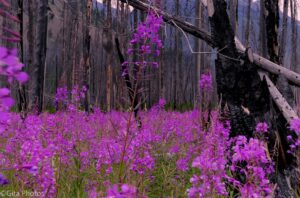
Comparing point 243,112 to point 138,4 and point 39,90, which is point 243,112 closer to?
point 138,4

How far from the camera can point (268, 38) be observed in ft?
15.2

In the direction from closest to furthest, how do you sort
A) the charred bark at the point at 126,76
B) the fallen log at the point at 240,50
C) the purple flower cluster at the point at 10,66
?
the purple flower cluster at the point at 10,66 → the charred bark at the point at 126,76 → the fallen log at the point at 240,50

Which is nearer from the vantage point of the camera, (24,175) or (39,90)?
(24,175)

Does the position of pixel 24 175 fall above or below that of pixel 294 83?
below

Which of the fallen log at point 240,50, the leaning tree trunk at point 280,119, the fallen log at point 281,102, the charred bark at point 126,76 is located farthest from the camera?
the fallen log at point 240,50

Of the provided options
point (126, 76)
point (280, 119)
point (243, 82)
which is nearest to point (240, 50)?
point (243, 82)

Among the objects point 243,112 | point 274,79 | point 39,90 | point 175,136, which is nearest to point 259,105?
point 243,112

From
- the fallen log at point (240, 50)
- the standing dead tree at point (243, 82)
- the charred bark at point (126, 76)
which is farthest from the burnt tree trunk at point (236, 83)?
the charred bark at point (126, 76)

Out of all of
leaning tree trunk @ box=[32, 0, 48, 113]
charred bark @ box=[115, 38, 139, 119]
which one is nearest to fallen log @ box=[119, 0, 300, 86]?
charred bark @ box=[115, 38, 139, 119]

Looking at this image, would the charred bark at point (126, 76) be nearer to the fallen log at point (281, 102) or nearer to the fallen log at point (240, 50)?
the fallen log at point (240, 50)

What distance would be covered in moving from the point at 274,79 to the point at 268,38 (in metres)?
0.49

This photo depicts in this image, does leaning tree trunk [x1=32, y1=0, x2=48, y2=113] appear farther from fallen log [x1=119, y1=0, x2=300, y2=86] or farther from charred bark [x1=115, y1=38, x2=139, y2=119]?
fallen log [x1=119, y1=0, x2=300, y2=86]

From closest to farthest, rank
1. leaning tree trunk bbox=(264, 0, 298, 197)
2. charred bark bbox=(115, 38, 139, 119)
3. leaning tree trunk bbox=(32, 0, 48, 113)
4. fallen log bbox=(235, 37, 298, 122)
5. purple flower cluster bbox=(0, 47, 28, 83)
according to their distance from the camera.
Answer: purple flower cluster bbox=(0, 47, 28, 83)
charred bark bbox=(115, 38, 139, 119)
leaning tree trunk bbox=(264, 0, 298, 197)
fallen log bbox=(235, 37, 298, 122)
leaning tree trunk bbox=(32, 0, 48, 113)

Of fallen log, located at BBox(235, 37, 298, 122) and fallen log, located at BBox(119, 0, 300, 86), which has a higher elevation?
fallen log, located at BBox(119, 0, 300, 86)
